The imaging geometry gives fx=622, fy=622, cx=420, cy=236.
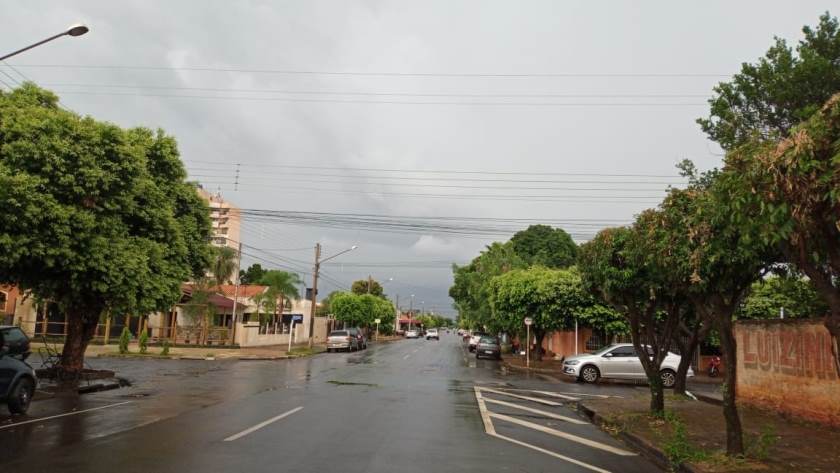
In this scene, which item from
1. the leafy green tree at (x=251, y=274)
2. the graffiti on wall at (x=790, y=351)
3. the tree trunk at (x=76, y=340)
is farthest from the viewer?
the leafy green tree at (x=251, y=274)

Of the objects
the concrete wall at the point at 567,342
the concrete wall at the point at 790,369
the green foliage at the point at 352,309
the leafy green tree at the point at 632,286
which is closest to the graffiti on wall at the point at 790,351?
the concrete wall at the point at 790,369

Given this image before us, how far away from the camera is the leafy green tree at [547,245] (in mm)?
65881

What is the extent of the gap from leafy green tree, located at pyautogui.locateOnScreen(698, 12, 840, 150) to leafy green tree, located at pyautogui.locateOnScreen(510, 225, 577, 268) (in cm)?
4327

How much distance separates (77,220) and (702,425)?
14.2 m

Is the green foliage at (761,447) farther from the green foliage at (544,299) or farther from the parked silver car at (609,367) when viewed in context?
the green foliage at (544,299)

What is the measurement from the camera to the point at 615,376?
79.7 feet

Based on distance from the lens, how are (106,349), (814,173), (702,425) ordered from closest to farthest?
1. (814,173)
2. (702,425)
3. (106,349)

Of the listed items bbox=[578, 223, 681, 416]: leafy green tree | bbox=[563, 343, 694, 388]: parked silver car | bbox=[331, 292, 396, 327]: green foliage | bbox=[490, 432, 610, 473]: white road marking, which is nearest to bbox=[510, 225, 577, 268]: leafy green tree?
bbox=[331, 292, 396, 327]: green foliage

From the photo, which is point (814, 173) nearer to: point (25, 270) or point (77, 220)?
point (77, 220)

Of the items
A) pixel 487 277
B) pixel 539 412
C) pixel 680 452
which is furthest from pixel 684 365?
pixel 487 277

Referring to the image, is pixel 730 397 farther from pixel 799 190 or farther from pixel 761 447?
pixel 799 190

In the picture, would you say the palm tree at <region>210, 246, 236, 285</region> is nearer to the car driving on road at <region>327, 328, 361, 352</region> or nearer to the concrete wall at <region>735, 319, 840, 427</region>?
the car driving on road at <region>327, 328, 361, 352</region>

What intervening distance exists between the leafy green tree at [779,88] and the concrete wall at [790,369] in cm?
596

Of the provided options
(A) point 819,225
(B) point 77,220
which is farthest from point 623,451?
(B) point 77,220
